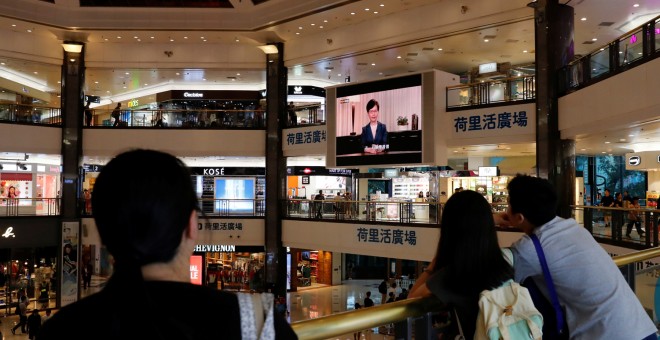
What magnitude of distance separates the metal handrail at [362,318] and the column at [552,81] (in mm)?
11336

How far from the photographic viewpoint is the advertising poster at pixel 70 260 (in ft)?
56.4

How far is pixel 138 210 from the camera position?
91 centimetres

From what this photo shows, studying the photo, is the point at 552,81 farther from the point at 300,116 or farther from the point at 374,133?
the point at 300,116

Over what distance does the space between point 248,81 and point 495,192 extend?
968 cm

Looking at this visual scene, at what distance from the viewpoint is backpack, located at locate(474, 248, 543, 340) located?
151 cm

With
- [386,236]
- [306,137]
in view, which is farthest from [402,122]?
[306,137]

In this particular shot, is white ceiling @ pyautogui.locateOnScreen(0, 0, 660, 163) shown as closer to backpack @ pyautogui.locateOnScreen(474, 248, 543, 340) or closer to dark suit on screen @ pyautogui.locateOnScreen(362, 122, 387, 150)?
dark suit on screen @ pyautogui.locateOnScreen(362, 122, 387, 150)

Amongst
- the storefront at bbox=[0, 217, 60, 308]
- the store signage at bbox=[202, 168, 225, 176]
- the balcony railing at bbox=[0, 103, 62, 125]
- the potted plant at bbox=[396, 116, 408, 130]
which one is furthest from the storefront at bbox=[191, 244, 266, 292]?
the potted plant at bbox=[396, 116, 408, 130]

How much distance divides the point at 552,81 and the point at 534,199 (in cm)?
1112

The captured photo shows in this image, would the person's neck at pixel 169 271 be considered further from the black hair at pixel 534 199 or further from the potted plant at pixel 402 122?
the potted plant at pixel 402 122

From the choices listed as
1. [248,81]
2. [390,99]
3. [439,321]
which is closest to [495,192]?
[390,99]

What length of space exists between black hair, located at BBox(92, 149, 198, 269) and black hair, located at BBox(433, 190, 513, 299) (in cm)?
93

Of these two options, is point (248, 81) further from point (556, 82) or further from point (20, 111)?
point (556, 82)

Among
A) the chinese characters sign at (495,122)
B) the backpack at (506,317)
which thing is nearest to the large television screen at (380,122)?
the chinese characters sign at (495,122)
